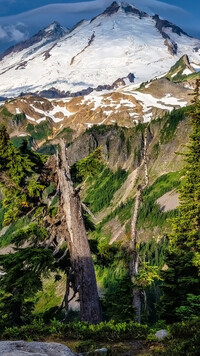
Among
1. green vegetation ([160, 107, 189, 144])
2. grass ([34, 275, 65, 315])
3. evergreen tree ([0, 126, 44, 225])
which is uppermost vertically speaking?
evergreen tree ([0, 126, 44, 225])

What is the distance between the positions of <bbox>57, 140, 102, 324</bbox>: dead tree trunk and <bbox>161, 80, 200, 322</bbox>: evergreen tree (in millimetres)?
10673

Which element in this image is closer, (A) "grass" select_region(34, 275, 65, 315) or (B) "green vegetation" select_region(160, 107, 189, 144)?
(A) "grass" select_region(34, 275, 65, 315)

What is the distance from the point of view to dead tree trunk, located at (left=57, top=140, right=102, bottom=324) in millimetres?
20719

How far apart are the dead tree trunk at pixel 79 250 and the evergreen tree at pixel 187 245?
10.7 metres

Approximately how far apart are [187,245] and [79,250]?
15579 millimetres

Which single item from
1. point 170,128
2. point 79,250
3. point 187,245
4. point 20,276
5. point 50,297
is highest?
point 79,250

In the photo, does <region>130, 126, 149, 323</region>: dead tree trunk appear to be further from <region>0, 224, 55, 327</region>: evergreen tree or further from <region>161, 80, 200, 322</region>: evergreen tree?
<region>0, 224, 55, 327</region>: evergreen tree

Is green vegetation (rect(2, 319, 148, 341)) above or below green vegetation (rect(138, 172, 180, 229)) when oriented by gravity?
above

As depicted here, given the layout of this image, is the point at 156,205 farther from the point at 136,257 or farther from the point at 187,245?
the point at 136,257

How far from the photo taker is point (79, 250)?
21.3 metres

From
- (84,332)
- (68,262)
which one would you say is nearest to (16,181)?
(68,262)

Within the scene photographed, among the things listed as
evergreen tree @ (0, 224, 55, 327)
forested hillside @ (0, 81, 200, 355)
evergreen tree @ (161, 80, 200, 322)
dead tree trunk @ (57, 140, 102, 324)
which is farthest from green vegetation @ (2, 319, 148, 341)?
evergreen tree @ (161, 80, 200, 322)

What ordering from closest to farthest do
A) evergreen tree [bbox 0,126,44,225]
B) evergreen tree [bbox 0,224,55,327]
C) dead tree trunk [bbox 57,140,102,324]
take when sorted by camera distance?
evergreen tree [bbox 0,224,55,327] < dead tree trunk [bbox 57,140,102,324] < evergreen tree [bbox 0,126,44,225]

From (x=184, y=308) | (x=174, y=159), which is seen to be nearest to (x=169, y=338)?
(x=184, y=308)
